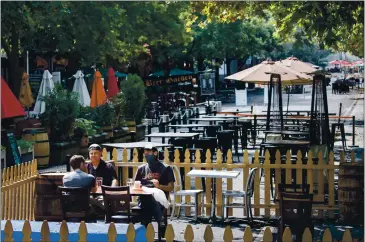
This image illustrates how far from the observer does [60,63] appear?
3922cm

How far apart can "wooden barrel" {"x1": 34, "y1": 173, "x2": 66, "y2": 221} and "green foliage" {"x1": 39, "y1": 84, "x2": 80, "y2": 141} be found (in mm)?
9547

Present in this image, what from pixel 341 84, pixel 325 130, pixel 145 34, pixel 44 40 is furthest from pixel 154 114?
pixel 341 84

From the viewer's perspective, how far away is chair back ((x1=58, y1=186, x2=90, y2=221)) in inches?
422

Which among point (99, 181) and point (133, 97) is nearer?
point (99, 181)

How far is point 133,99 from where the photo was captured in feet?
91.8

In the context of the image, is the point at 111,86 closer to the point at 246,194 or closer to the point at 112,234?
the point at 246,194

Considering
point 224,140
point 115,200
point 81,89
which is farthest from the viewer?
point 81,89

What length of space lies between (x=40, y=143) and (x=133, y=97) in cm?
890

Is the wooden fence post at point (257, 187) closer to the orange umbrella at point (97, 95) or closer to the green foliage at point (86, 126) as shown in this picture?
the green foliage at point (86, 126)

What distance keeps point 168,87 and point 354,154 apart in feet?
126

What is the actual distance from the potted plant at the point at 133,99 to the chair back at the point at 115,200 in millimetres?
16891

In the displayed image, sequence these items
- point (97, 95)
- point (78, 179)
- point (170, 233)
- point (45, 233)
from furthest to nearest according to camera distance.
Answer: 1. point (97, 95)
2. point (78, 179)
3. point (45, 233)
4. point (170, 233)

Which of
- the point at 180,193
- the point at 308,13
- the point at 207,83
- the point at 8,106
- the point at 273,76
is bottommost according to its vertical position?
the point at 180,193

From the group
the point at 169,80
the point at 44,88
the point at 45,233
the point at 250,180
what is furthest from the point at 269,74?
the point at 169,80
